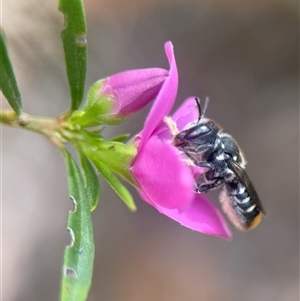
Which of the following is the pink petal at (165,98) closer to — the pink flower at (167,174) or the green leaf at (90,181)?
the pink flower at (167,174)

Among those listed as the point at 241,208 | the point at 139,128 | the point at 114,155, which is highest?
the point at 114,155

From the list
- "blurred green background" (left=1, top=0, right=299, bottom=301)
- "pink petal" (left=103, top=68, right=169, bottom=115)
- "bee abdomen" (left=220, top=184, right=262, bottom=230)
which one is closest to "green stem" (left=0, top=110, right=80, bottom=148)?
"pink petal" (left=103, top=68, right=169, bottom=115)

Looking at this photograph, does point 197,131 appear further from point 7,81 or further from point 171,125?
point 7,81

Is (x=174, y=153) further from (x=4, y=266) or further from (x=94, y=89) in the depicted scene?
(x=4, y=266)

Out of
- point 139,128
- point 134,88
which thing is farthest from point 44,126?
point 139,128

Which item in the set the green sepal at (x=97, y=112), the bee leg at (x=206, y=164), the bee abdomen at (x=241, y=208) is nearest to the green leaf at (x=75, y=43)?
the green sepal at (x=97, y=112)

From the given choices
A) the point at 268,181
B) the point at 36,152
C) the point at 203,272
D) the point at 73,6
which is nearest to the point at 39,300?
the point at 36,152
